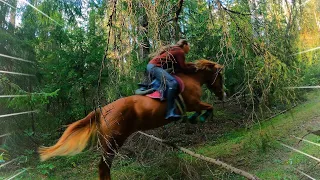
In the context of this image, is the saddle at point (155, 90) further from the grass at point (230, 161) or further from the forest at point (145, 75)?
the grass at point (230, 161)

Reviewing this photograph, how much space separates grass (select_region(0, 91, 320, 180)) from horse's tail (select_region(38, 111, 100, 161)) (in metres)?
0.99

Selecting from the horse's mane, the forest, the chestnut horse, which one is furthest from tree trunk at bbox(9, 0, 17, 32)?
the horse's mane

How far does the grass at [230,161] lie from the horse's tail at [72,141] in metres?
0.99

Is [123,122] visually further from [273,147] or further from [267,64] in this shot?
[273,147]

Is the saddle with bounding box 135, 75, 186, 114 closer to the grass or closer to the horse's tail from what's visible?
the horse's tail

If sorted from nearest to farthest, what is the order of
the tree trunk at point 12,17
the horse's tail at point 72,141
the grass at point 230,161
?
the horse's tail at point 72,141, the grass at point 230,161, the tree trunk at point 12,17

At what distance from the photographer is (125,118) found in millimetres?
3287

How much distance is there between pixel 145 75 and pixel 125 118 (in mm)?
1737

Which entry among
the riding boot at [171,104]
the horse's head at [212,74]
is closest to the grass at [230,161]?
the horse's head at [212,74]

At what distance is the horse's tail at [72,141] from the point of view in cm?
304

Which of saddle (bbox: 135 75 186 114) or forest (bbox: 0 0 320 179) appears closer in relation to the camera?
saddle (bbox: 135 75 186 114)

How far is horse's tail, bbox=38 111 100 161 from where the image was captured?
9.98 feet

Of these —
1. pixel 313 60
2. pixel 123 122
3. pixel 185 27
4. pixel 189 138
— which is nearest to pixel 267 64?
pixel 313 60

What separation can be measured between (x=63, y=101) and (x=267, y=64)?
4513 millimetres
